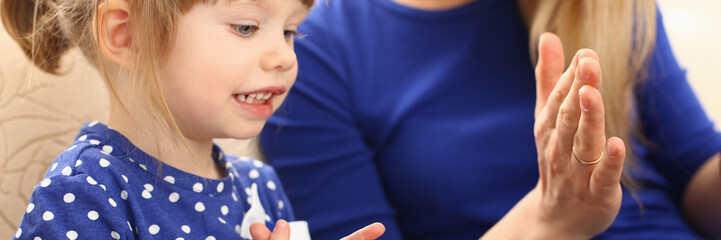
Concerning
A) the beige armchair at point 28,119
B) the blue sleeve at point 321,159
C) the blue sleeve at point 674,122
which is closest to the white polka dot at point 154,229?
the beige armchair at point 28,119

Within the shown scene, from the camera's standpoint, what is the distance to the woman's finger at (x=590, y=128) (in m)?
0.55

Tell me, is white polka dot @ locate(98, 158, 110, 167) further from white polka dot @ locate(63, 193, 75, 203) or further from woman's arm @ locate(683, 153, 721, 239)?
woman's arm @ locate(683, 153, 721, 239)

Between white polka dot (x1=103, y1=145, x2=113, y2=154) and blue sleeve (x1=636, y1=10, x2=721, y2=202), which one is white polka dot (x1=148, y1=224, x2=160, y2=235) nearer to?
white polka dot (x1=103, y1=145, x2=113, y2=154)

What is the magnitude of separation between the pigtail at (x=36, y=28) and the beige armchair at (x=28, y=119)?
0.06ft

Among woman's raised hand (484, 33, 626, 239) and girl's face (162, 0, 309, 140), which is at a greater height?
girl's face (162, 0, 309, 140)

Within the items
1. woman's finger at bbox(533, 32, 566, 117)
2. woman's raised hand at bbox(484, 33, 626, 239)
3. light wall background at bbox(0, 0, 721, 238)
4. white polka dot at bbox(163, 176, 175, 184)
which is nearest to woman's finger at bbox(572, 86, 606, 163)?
woman's raised hand at bbox(484, 33, 626, 239)

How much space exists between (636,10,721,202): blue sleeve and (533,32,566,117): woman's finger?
1.18 feet

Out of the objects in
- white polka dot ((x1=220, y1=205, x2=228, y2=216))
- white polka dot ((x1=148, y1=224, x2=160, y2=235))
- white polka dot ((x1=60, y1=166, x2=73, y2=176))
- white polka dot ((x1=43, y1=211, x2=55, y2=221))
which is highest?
white polka dot ((x1=60, y1=166, x2=73, y2=176))

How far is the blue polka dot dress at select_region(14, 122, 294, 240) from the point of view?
515mm

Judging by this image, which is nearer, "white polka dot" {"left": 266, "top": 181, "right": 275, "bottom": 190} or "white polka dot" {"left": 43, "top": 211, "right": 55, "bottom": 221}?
"white polka dot" {"left": 43, "top": 211, "right": 55, "bottom": 221}

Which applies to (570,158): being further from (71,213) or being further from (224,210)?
(71,213)

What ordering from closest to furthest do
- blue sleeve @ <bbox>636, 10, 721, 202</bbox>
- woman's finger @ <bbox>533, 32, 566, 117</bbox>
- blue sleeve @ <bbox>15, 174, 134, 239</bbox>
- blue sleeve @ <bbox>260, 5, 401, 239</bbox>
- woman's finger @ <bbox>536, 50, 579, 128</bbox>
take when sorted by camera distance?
1. blue sleeve @ <bbox>15, 174, 134, 239</bbox>
2. woman's finger @ <bbox>536, 50, 579, 128</bbox>
3. woman's finger @ <bbox>533, 32, 566, 117</bbox>
4. blue sleeve @ <bbox>260, 5, 401, 239</bbox>
5. blue sleeve @ <bbox>636, 10, 721, 202</bbox>

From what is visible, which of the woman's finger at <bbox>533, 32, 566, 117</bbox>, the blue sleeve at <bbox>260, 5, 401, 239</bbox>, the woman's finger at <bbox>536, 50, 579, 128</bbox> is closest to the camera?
the woman's finger at <bbox>536, 50, 579, 128</bbox>

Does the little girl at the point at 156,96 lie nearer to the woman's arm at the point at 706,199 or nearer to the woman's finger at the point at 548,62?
the woman's finger at the point at 548,62
